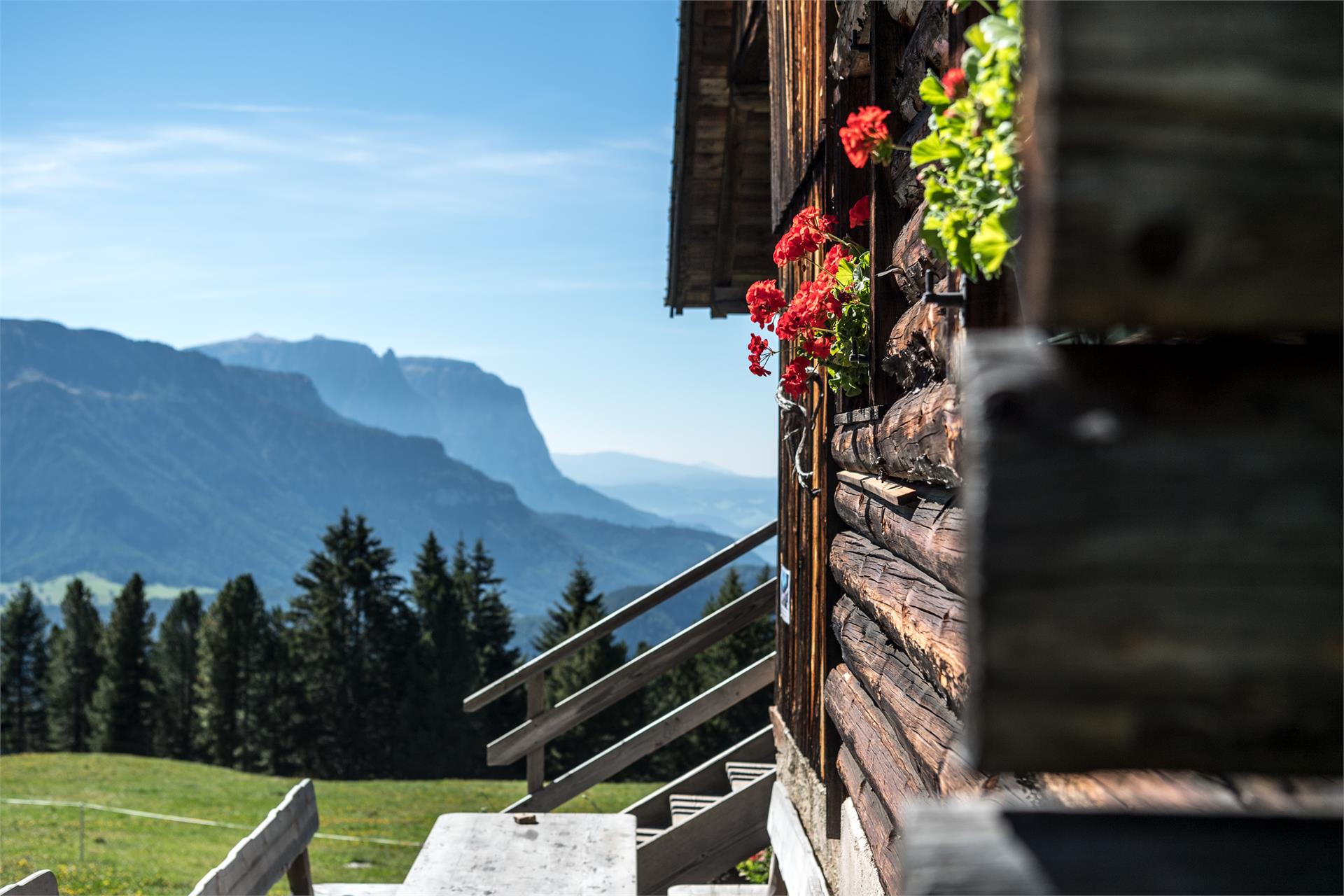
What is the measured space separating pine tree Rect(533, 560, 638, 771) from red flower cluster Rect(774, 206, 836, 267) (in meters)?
40.8

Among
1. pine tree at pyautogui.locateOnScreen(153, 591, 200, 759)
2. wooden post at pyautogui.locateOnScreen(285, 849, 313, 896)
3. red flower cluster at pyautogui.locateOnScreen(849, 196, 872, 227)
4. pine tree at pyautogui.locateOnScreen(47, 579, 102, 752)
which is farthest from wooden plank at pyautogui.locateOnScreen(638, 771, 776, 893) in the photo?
pine tree at pyautogui.locateOnScreen(47, 579, 102, 752)

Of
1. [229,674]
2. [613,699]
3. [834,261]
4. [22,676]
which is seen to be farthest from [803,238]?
[22,676]

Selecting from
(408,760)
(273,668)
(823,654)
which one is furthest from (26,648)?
(823,654)

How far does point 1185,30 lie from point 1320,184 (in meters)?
0.15

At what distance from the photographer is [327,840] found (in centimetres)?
1620

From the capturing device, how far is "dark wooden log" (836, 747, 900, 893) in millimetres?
2705

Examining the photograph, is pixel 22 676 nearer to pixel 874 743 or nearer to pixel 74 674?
pixel 74 674

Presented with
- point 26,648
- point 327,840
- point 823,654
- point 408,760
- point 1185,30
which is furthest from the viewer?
Result: point 26,648

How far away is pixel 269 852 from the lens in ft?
15.2

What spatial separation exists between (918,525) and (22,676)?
66.5 meters

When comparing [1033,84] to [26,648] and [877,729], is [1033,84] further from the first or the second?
[26,648]

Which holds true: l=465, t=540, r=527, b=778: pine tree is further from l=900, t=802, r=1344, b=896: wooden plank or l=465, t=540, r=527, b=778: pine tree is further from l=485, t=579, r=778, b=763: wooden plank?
l=900, t=802, r=1344, b=896: wooden plank

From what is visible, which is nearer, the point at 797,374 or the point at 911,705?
the point at 911,705

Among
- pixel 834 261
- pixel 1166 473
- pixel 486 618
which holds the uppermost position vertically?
pixel 834 261
